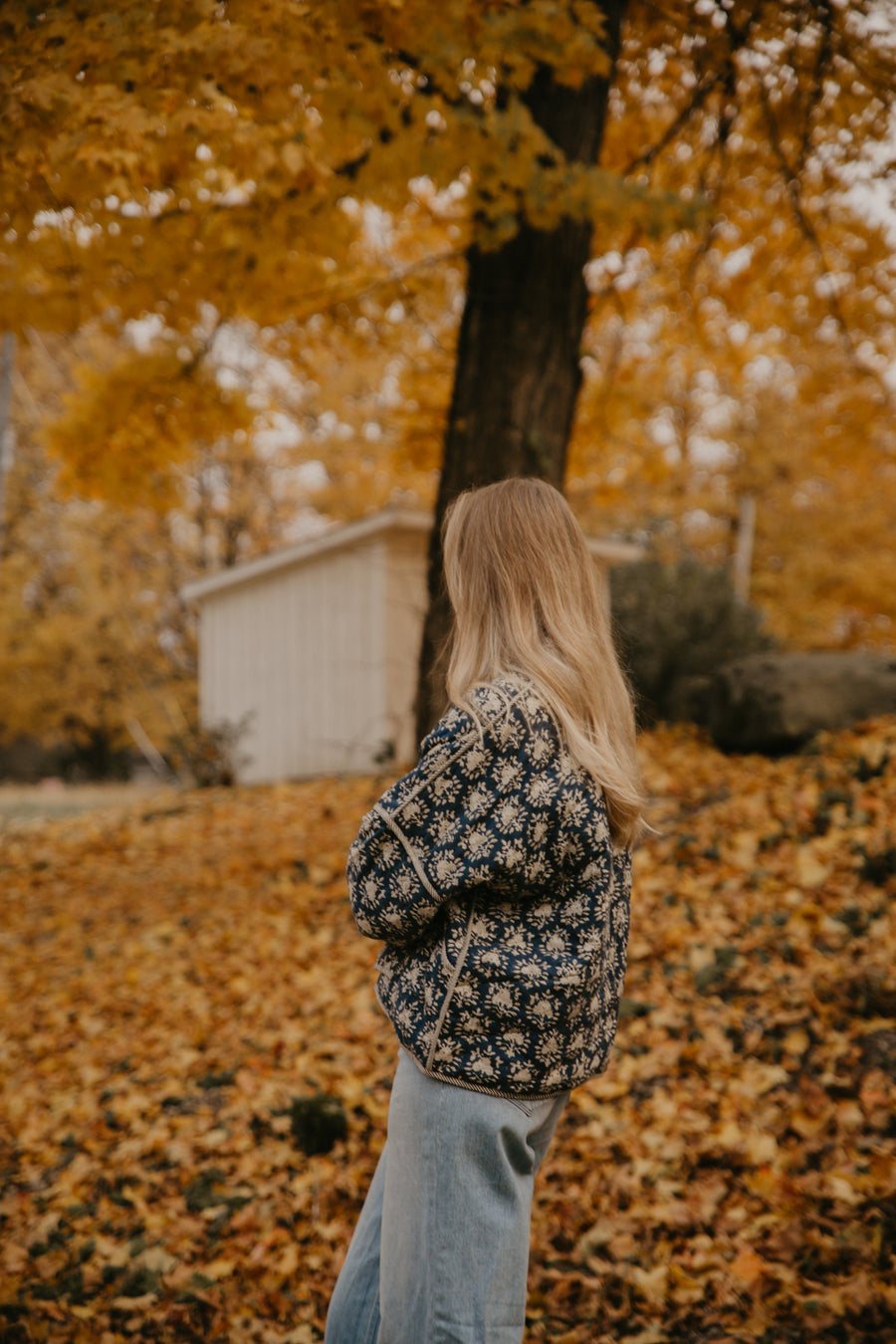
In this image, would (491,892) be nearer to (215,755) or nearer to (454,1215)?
(454,1215)

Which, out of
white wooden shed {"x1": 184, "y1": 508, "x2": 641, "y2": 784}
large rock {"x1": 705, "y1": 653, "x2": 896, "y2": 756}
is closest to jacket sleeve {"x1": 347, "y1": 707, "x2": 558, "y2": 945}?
large rock {"x1": 705, "y1": 653, "x2": 896, "y2": 756}

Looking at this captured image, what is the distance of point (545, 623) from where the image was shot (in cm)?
168

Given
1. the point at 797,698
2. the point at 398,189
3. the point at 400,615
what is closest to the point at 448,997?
the point at 398,189

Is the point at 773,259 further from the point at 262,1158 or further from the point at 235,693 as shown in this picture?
the point at 235,693

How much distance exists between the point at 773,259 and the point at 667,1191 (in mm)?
6204

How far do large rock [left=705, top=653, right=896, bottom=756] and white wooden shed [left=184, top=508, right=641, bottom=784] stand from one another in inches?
126

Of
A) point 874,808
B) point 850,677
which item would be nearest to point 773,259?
point 850,677

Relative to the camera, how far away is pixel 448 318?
1076cm

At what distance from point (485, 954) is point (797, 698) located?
5802 mm

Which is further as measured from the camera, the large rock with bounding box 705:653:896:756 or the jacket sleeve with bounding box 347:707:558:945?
the large rock with bounding box 705:653:896:756

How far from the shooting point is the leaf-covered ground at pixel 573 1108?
2688 millimetres

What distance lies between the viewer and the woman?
1.49 meters

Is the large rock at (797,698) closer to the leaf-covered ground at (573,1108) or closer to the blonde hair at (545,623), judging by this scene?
the leaf-covered ground at (573,1108)

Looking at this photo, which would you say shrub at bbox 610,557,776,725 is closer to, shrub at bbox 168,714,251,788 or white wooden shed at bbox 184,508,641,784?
white wooden shed at bbox 184,508,641,784
